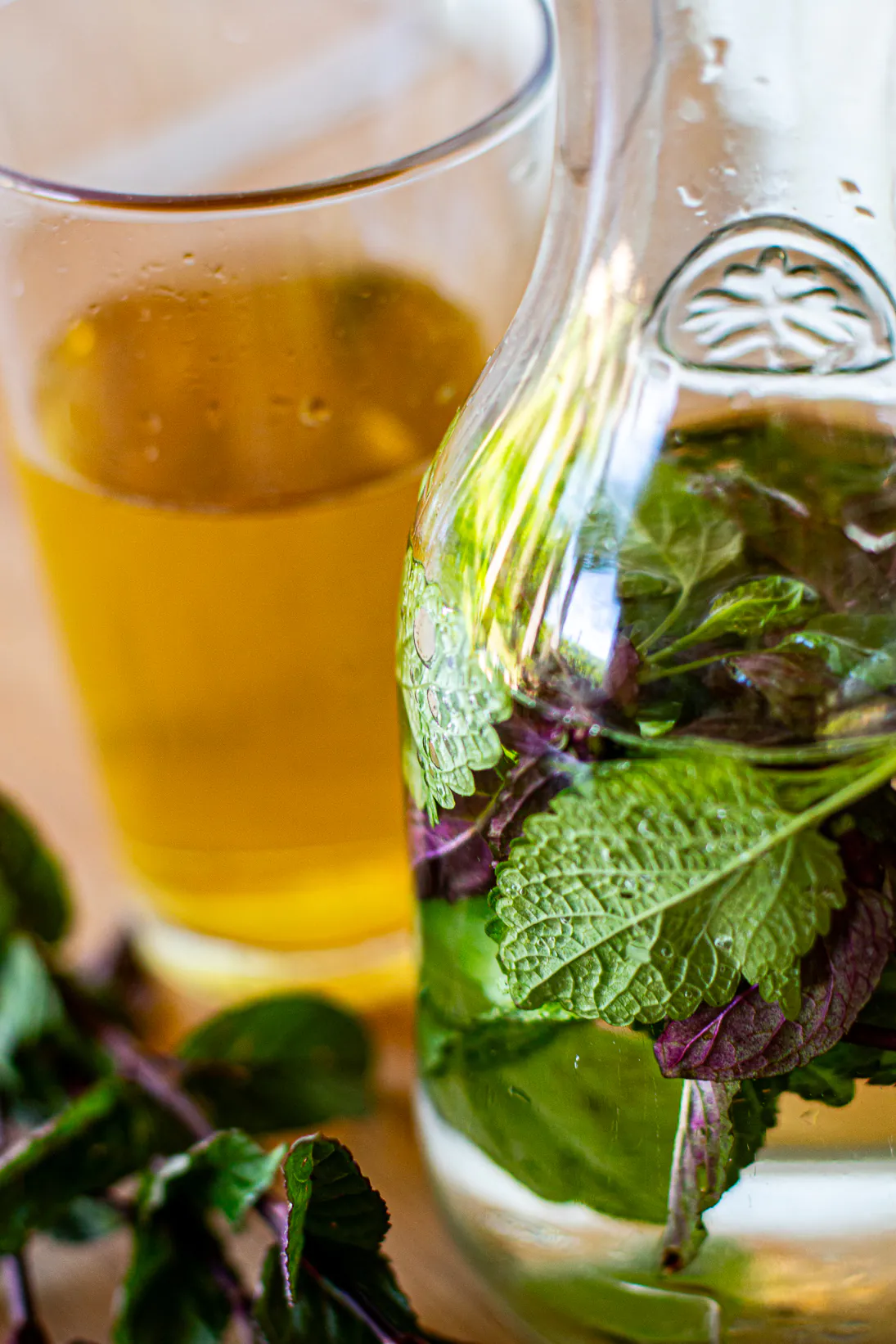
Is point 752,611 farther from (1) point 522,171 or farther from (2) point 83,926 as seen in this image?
(2) point 83,926

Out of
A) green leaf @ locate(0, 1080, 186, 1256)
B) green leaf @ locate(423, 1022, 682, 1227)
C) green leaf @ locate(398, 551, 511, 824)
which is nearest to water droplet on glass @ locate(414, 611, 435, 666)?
green leaf @ locate(398, 551, 511, 824)

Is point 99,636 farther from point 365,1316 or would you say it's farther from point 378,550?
point 365,1316

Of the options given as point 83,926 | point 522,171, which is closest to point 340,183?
point 522,171

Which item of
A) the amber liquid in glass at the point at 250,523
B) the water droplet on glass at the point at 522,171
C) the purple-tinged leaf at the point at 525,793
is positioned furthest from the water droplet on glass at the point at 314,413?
the purple-tinged leaf at the point at 525,793

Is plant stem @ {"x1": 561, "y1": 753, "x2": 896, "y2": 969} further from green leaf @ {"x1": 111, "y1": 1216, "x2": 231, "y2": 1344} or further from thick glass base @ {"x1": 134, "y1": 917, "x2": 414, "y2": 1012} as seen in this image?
thick glass base @ {"x1": 134, "y1": 917, "x2": 414, "y2": 1012}

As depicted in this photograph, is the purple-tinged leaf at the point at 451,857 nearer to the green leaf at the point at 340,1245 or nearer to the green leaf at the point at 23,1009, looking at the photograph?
the green leaf at the point at 340,1245

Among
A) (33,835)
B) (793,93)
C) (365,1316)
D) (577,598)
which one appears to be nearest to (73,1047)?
→ (33,835)
